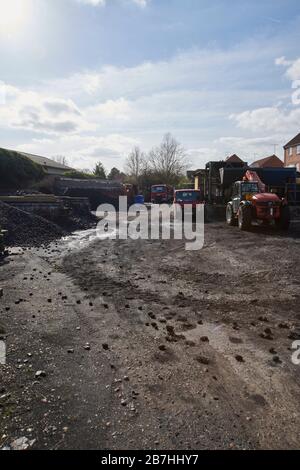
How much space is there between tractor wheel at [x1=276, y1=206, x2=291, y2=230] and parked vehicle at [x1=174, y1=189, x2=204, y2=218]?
658 cm

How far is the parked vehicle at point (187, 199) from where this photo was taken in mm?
20234

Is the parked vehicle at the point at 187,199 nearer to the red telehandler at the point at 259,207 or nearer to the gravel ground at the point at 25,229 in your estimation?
the red telehandler at the point at 259,207

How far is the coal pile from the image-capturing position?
1256cm

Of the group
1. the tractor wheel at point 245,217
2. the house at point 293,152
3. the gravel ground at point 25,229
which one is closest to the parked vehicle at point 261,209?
the tractor wheel at point 245,217

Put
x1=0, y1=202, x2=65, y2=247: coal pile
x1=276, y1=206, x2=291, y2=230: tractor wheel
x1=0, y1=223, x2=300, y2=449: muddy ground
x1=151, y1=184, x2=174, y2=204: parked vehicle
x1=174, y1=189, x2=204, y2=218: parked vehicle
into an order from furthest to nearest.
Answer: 1. x1=151, y1=184, x2=174, y2=204: parked vehicle
2. x1=174, y1=189, x2=204, y2=218: parked vehicle
3. x1=276, y1=206, x2=291, y2=230: tractor wheel
4. x1=0, y1=202, x2=65, y2=247: coal pile
5. x1=0, y1=223, x2=300, y2=449: muddy ground

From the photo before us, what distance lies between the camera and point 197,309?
5984 mm

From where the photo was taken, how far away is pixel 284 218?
45.6 feet

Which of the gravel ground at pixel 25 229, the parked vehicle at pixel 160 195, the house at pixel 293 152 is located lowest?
the gravel ground at pixel 25 229

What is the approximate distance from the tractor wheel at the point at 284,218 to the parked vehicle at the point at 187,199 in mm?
6582

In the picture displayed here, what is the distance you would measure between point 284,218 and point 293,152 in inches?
1628

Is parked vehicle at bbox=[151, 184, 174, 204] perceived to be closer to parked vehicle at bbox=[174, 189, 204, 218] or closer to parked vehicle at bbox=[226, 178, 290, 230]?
parked vehicle at bbox=[174, 189, 204, 218]

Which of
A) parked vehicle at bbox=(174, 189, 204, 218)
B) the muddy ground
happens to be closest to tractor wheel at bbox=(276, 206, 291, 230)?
the muddy ground

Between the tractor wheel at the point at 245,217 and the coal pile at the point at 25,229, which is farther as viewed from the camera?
the tractor wheel at the point at 245,217

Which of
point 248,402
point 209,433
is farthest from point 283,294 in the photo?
point 209,433
